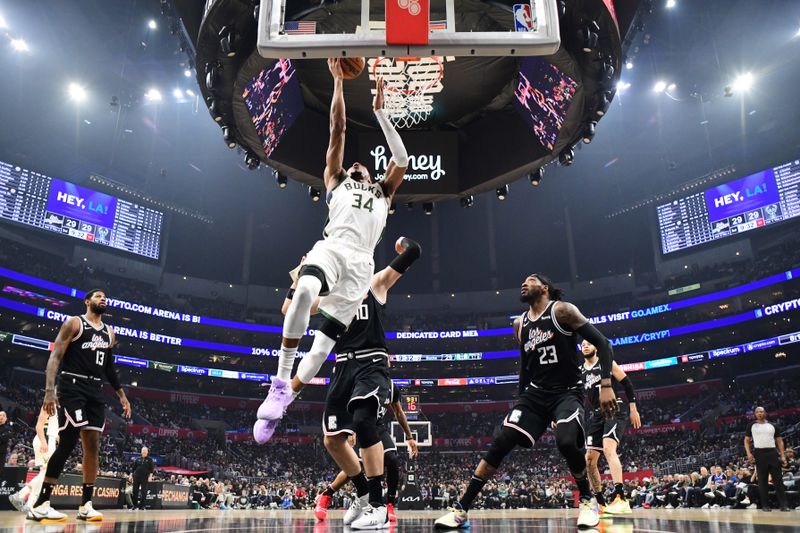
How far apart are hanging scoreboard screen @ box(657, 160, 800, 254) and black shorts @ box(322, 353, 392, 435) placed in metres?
37.7

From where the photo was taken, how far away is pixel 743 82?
106 feet

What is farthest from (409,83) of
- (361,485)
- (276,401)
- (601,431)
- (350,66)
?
(601,431)

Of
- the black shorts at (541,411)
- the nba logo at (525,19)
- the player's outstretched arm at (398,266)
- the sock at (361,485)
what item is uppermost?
the nba logo at (525,19)

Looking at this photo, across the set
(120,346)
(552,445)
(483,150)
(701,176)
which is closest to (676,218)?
(701,176)

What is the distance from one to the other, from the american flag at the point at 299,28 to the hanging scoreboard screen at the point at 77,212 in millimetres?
35120

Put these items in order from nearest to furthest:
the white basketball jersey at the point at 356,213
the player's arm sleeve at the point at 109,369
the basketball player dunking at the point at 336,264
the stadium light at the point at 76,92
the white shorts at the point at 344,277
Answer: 1. the basketball player dunking at the point at 336,264
2. the white shorts at the point at 344,277
3. the white basketball jersey at the point at 356,213
4. the player's arm sleeve at the point at 109,369
5. the stadium light at the point at 76,92

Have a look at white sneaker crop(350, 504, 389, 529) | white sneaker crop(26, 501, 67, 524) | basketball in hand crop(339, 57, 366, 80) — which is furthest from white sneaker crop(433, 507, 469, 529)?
basketball in hand crop(339, 57, 366, 80)

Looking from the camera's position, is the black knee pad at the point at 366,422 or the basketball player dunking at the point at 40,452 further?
the basketball player dunking at the point at 40,452

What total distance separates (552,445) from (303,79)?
35.1m

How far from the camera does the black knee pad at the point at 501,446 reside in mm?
4797

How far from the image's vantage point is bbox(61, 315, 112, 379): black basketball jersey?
5941 millimetres

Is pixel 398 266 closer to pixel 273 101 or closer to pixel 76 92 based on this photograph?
pixel 273 101

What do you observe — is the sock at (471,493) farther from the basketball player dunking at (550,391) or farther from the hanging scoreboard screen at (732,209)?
the hanging scoreboard screen at (732,209)

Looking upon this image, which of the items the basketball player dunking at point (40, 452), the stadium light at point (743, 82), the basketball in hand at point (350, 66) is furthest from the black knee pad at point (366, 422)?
the stadium light at point (743, 82)
